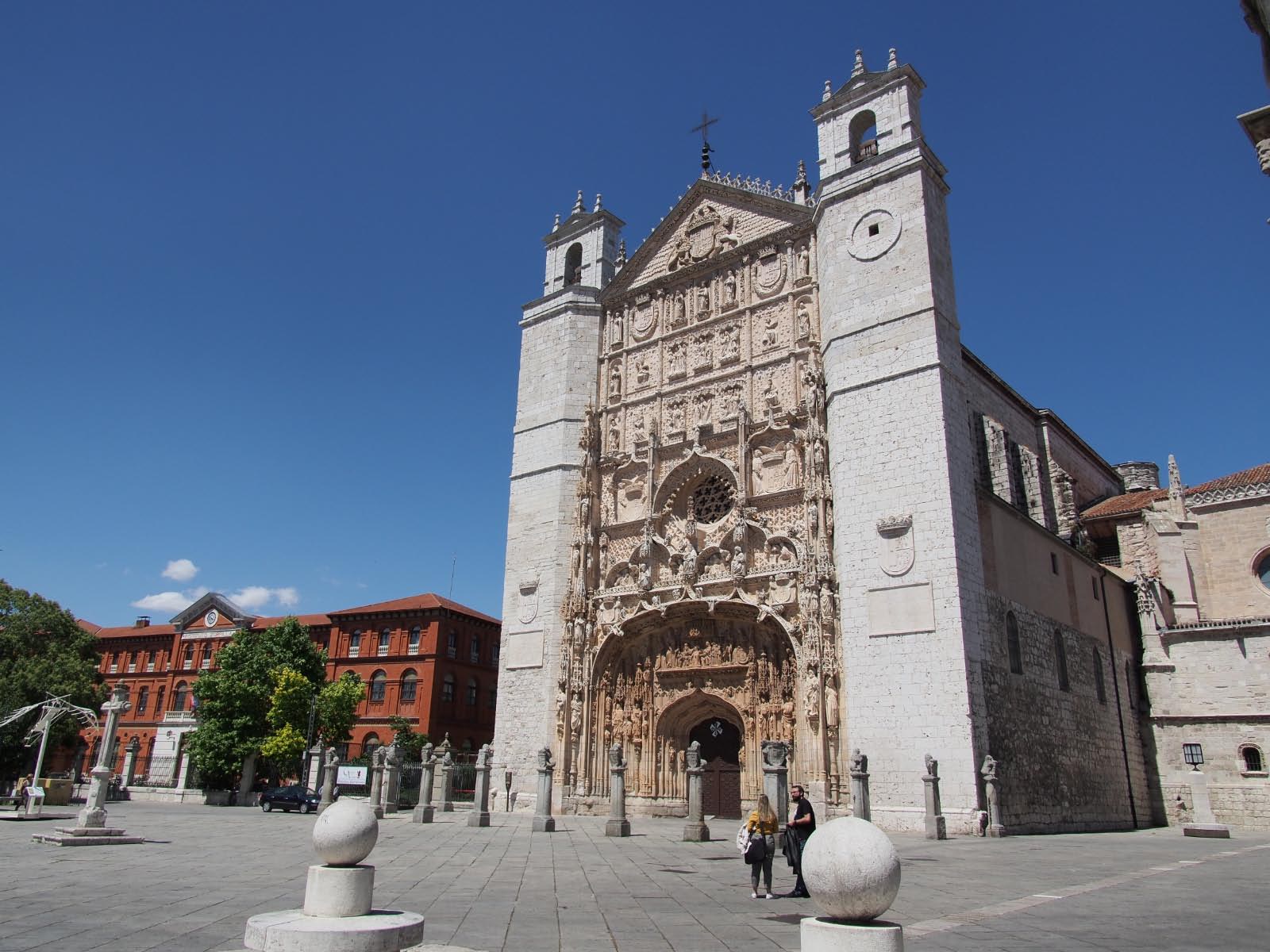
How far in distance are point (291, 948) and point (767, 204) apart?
25.2 metres

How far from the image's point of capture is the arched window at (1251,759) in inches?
960

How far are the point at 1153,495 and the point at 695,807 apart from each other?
76.5 feet

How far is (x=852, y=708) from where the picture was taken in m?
20.0

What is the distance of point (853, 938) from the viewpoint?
13.3 feet

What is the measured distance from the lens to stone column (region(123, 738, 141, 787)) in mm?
44172

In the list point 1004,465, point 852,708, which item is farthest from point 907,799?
point 1004,465

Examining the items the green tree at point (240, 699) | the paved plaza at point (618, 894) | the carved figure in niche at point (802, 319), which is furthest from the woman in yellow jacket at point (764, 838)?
the green tree at point (240, 699)

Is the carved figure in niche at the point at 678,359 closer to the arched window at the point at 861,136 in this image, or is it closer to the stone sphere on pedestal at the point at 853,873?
the arched window at the point at 861,136

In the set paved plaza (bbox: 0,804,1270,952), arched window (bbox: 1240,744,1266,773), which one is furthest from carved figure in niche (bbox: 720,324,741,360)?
arched window (bbox: 1240,744,1266,773)

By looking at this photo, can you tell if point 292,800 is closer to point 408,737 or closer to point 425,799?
point 408,737

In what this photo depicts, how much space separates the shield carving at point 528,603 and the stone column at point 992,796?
44.7 feet

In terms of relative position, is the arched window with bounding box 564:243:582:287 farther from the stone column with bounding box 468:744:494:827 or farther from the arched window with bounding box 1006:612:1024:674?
the arched window with bounding box 1006:612:1024:674

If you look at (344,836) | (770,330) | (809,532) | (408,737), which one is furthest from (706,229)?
(408,737)

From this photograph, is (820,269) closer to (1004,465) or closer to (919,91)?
(919,91)
